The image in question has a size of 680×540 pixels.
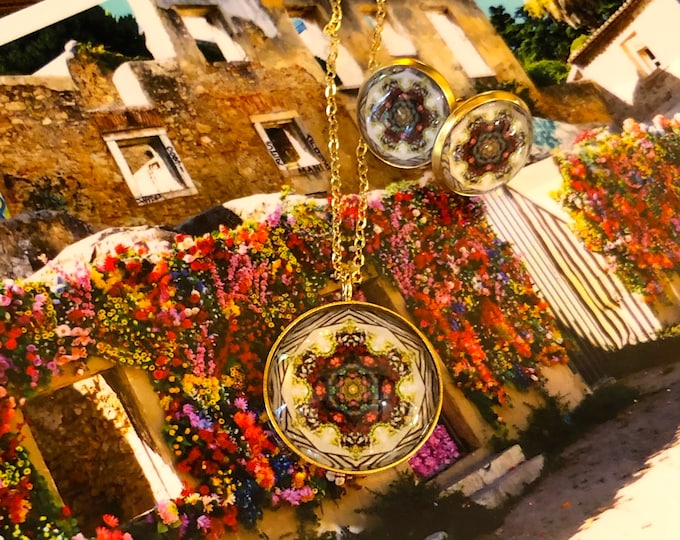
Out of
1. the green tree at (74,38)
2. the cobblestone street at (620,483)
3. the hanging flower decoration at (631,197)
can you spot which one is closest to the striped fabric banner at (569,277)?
the hanging flower decoration at (631,197)

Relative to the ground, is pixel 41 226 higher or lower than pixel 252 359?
higher

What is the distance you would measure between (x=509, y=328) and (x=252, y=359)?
79cm

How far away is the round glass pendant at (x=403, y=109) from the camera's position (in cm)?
181

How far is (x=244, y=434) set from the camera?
161cm

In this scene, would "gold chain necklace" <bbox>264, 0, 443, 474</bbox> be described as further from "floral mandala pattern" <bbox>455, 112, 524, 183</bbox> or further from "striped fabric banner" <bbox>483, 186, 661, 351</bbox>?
"striped fabric banner" <bbox>483, 186, 661, 351</bbox>

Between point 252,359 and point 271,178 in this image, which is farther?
point 271,178

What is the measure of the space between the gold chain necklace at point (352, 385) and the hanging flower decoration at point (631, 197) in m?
0.76

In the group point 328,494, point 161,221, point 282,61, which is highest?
point 282,61

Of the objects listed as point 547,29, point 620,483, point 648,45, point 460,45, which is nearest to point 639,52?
point 648,45

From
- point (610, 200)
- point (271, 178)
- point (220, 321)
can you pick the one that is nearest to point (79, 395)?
point (220, 321)

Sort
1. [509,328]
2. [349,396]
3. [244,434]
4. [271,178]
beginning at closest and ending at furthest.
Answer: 1. [244,434]
2. [349,396]
3. [271,178]
4. [509,328]

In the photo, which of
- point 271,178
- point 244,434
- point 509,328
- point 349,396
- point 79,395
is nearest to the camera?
point 79,395

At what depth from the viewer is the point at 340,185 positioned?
1923 millimetres

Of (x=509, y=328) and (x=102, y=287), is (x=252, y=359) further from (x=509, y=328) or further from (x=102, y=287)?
(x=509, y=328)
